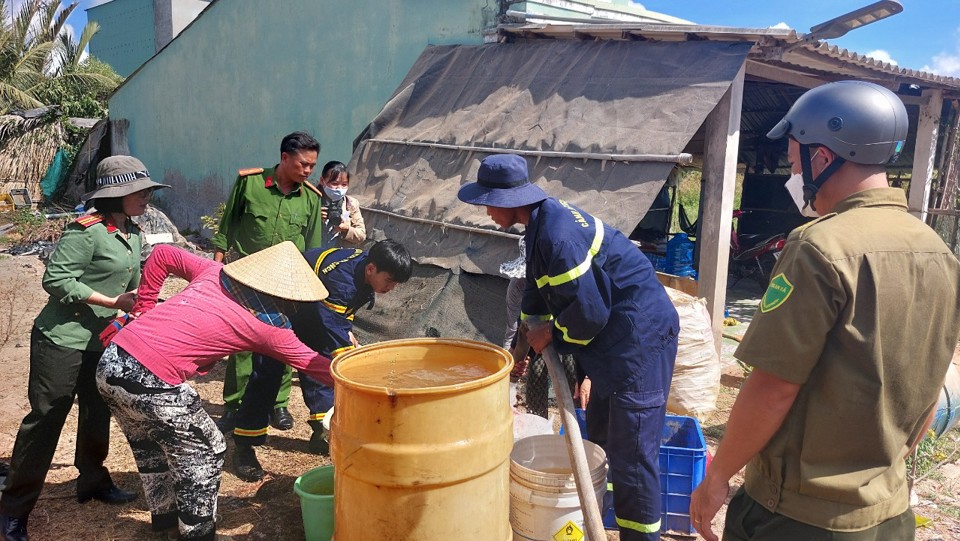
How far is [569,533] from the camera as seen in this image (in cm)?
282

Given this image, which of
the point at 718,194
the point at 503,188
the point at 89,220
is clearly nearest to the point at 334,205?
the point at 89,220

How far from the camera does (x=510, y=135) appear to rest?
19.0 feet

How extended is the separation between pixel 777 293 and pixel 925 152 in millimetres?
8808

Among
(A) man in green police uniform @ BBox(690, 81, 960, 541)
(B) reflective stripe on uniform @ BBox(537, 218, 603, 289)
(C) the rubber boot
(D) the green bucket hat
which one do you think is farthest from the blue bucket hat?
(C) the rubber boot

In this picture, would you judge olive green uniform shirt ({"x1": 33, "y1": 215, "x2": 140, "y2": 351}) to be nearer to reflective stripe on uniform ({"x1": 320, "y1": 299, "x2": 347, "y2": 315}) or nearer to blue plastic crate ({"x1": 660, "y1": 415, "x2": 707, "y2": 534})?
reflective stripe on uniform ({"x1": 320, "y1": 299, "x2": 347, "y2": 315})

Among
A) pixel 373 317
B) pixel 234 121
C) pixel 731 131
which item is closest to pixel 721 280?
pixel 731 131

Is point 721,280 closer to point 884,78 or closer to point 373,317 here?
point 373,317

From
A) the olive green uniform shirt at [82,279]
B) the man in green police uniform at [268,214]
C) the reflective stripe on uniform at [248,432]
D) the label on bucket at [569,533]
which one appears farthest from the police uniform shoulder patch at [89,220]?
the label on bucket at [569,533]

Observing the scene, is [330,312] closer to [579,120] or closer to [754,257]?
[579,120]

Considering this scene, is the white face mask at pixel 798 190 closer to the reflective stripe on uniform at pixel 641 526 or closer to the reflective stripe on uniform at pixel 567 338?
the reflective stripe on uniform at pixel 567 338

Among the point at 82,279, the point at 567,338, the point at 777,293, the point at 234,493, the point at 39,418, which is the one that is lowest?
the point at 234,493

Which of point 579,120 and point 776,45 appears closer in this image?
point 776,45

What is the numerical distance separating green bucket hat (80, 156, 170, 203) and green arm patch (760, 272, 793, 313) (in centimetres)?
279

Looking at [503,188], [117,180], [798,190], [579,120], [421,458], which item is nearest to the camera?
[798,190]
